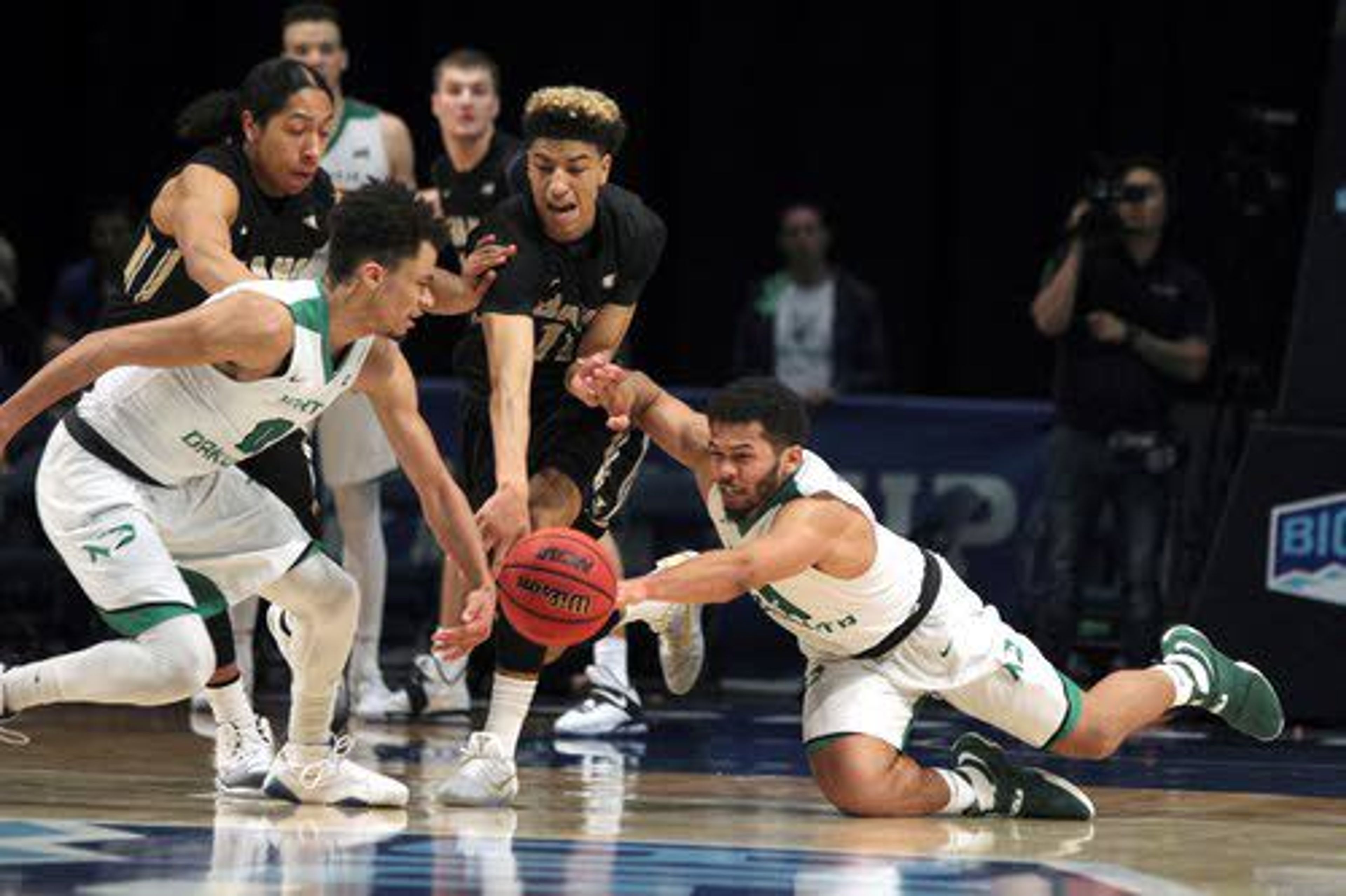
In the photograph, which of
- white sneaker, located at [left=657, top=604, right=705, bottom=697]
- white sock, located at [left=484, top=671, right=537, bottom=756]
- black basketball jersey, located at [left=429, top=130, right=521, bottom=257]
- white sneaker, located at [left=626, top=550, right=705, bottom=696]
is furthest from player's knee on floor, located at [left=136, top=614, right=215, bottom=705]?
black basketball jersey, located at [left=429, top=130, right=521, bottom=257]

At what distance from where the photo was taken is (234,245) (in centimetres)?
781

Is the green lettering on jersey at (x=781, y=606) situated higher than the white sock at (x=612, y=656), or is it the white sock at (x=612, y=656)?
the green lettering on jersey at (x=781, y=606)

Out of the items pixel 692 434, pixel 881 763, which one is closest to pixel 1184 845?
pixel 881 763

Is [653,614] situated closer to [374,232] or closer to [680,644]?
[680,644]

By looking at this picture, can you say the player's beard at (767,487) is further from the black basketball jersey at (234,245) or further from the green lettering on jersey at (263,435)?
the black basketball jersey at (234,245)

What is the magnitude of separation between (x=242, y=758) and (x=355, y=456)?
2.57 meters

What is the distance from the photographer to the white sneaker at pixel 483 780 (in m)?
6.86

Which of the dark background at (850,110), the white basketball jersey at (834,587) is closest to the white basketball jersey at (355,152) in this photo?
the white basketball jersey at (834,587)

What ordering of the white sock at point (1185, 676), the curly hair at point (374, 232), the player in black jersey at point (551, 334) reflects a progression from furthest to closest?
the white sock at point (1185, 676), the player in black jersey at point (551, 334), the curly hair at point (374, 232)

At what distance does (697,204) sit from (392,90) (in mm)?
1545

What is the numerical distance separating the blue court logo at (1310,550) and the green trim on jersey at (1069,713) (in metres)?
2.30

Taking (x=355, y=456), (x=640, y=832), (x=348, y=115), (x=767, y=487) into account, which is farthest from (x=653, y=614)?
(x=348, y=115)

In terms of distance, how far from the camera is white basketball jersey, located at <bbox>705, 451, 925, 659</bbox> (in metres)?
6.89

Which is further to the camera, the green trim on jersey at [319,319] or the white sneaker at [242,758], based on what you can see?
the white sneaker at [242,758]
